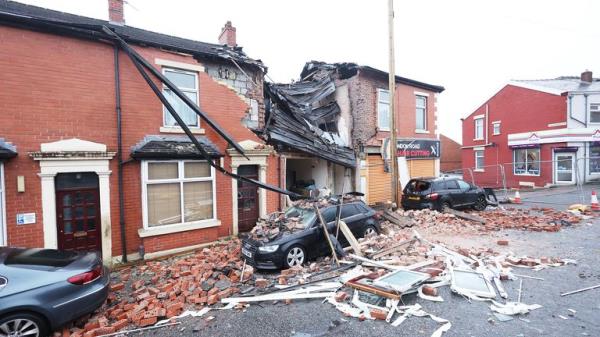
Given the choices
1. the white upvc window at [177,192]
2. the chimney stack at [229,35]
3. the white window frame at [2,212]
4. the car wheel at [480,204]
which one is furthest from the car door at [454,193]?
the white window frame at [2,212]

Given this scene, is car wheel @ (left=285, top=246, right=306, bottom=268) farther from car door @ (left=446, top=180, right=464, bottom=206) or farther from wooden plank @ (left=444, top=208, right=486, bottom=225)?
car door @ (left=446, top=180, right=464, bottom=206)

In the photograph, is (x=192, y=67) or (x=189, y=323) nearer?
(x=189, y=323)

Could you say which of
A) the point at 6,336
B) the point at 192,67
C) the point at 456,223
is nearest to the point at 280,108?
the point at 192,67

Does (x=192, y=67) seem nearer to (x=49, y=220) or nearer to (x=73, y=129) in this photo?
(x=73, y=129)

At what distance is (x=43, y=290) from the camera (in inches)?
165

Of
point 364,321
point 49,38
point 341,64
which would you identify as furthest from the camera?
point 341,64

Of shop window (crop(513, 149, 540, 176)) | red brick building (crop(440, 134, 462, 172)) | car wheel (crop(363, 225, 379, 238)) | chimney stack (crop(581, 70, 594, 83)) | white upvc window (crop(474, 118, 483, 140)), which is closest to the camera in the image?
car wheel (crop(363, 225, 379, 238))

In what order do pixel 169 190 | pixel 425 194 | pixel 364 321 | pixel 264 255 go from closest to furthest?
1. pixel 364 321
2. pixel 264 255
3. pixel 169 190
4. pixel 425 194

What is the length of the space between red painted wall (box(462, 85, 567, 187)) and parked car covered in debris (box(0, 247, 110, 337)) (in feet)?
73.0

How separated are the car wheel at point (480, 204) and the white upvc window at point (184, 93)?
12235 mm

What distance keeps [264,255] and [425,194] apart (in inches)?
310

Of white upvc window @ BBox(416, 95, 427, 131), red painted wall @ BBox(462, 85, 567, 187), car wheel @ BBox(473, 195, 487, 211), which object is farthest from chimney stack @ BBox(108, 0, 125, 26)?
red painted wall @ BBox(462, 85, 567, 187)

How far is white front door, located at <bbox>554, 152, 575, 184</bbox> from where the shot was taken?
19859mm

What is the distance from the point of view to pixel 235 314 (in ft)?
16.0
